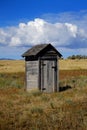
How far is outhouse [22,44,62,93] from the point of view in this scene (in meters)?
22.5

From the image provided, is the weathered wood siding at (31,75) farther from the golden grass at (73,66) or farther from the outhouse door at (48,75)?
the golden grass at (73,66)

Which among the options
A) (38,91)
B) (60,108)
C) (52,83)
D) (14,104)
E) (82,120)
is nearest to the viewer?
(82,120)

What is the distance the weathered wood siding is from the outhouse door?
1.41 feet

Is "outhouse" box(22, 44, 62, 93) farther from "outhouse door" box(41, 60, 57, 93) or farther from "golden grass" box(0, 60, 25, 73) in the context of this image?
"golden grass" box(0, 60, 25, 73)

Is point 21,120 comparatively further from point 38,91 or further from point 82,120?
point 38,91

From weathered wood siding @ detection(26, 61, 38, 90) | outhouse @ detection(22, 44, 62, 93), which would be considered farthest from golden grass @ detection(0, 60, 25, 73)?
outhouse @ detection(22, 44, 62, 93)

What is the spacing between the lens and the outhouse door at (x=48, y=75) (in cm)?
2262

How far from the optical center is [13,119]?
40.3 ft

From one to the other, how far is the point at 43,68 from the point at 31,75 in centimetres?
100

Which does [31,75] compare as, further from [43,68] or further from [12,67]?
[12,67]

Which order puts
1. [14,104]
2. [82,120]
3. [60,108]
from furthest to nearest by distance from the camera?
[14,104]
[60,108]
[82,120]

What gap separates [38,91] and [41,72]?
4.85ft

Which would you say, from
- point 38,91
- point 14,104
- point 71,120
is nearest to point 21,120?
point 71,120

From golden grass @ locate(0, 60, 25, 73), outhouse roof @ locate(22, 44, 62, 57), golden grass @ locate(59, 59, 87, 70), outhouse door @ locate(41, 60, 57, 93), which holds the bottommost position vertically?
golden grass @ locate(0, 60, 25, 73)
